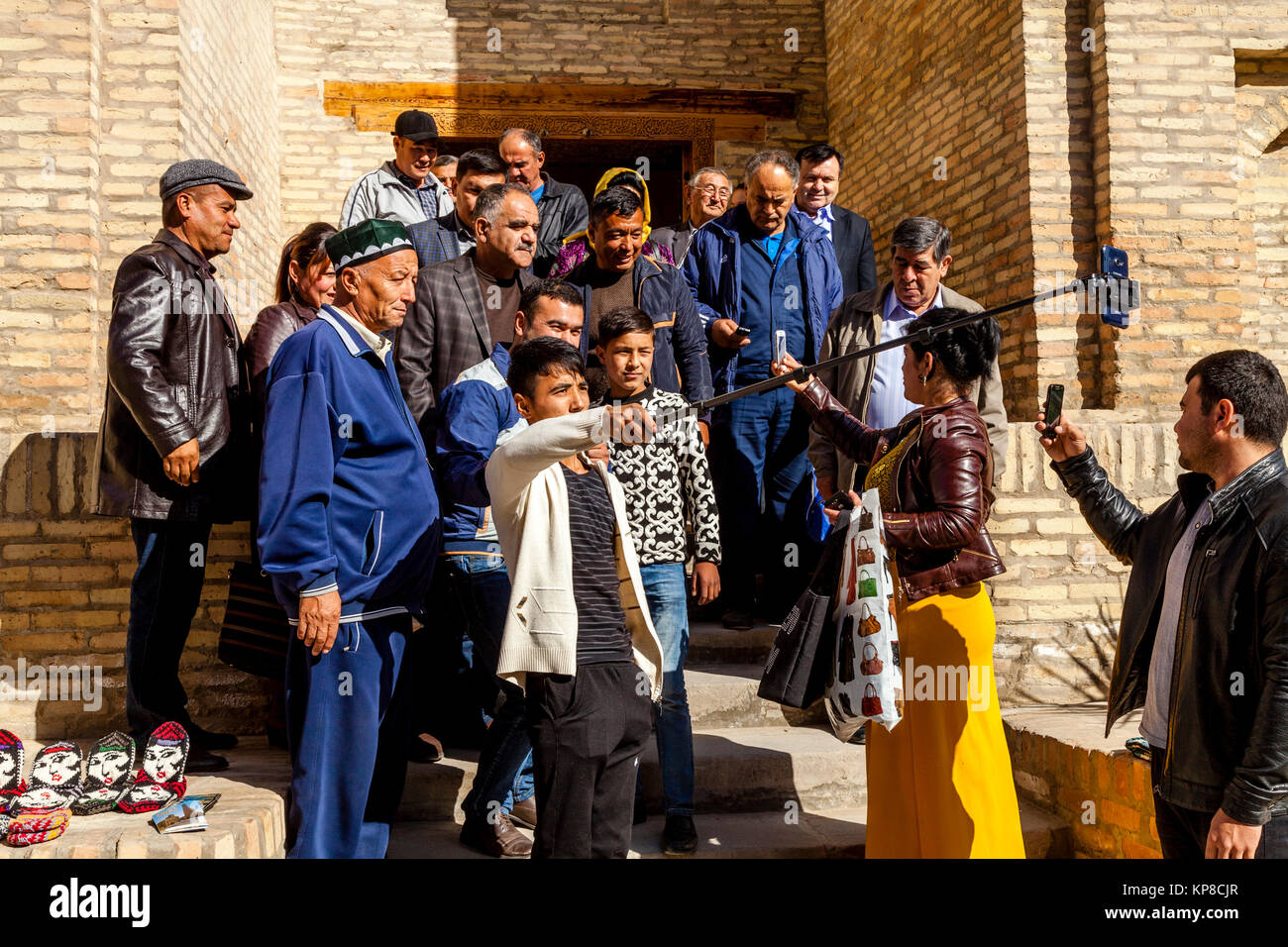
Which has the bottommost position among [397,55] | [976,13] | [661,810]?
[661,810]

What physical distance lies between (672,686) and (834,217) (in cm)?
305

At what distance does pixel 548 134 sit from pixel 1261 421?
8170 millimetres

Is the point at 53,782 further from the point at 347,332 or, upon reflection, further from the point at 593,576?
the point at 593,576

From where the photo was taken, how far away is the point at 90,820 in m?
2.93

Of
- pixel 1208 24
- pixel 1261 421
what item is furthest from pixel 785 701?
pixel 1208 24

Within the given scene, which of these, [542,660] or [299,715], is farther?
[299,715]

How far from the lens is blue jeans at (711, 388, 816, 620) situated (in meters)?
4.96

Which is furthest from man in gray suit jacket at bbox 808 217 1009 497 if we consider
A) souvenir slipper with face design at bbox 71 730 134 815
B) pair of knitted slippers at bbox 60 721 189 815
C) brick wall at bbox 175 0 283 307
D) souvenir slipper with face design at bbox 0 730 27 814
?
brick wall at bbox 175 0 283 307

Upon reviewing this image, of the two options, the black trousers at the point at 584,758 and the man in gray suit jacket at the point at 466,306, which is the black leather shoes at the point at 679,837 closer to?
the black trousers at the point at 584,758

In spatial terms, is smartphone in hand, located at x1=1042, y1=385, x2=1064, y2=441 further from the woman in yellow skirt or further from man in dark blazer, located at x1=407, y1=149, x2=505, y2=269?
man in dark blazer, located at x1=407, y1=149, x2=505, y2=269

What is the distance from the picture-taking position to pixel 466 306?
13.0 ft

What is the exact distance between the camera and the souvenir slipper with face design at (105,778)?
2.97 meters

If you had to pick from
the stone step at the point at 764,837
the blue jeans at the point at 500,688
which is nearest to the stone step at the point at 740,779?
the stone step at the point at 764,837
